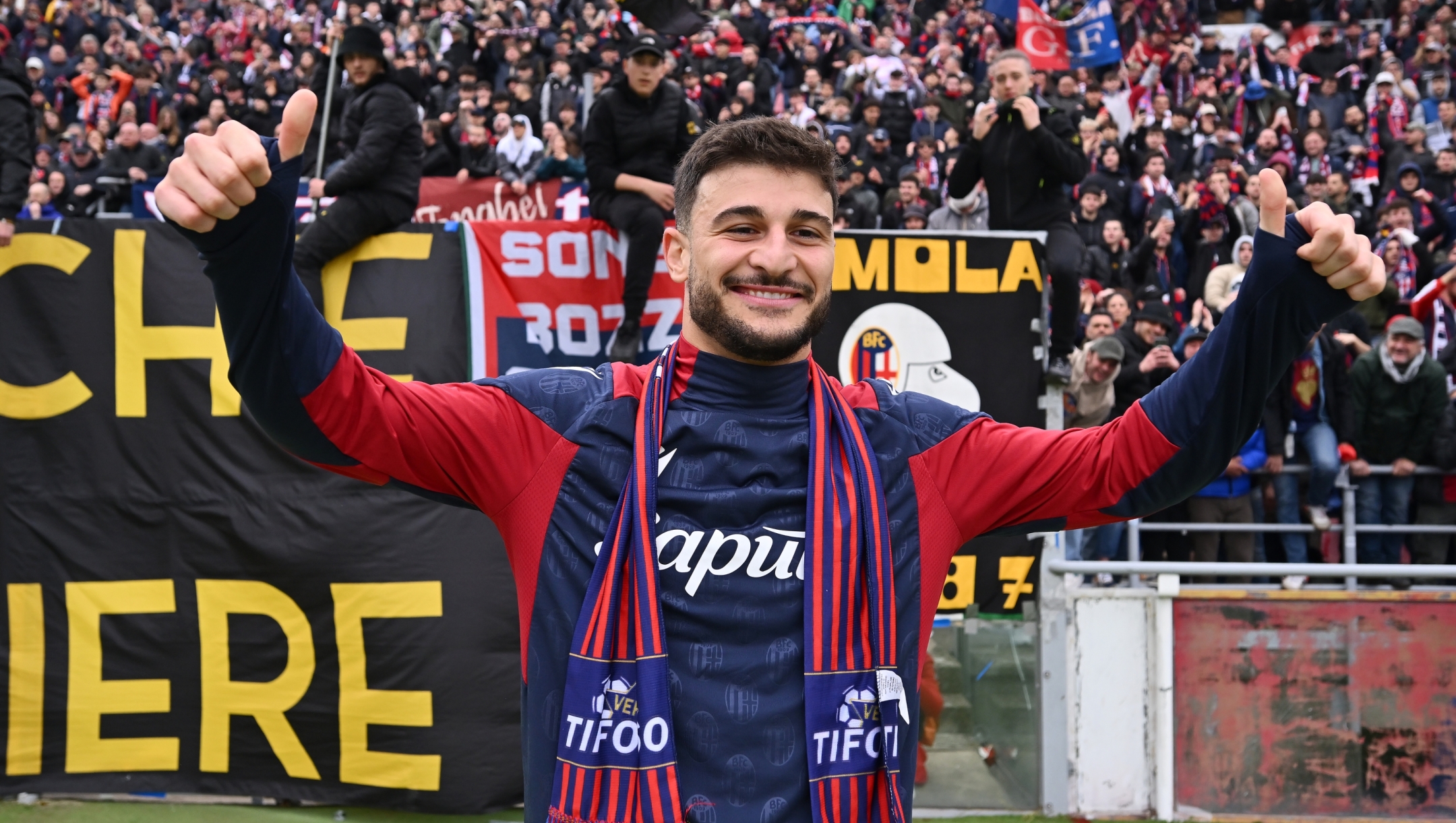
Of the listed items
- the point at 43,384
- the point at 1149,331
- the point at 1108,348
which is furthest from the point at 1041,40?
the point at 43,384

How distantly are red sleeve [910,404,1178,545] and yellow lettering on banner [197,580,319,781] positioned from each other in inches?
169

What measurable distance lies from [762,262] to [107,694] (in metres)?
4.97

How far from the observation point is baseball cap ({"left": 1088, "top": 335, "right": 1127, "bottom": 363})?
280 inches

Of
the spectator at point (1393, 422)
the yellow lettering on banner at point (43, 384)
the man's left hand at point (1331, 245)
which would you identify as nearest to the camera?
the man's left hand at point (1331, 245)

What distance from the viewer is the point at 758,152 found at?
6.89 feet

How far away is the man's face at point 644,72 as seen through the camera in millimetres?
6316

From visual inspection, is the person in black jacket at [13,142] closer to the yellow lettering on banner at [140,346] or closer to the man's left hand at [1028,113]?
the yellow lettering on banner at [140,346]

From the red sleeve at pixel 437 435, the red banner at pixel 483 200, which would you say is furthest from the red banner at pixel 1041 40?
the red sleeve at pixel 437 435

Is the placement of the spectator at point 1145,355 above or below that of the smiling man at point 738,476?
above

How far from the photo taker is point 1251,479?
7.95 m

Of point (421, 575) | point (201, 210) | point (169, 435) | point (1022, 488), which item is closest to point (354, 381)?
point (201, 210)

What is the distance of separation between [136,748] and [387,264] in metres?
2.45

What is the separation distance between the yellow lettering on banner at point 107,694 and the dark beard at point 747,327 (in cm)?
455

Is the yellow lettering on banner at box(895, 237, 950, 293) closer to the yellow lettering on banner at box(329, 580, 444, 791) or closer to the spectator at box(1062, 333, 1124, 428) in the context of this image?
the spectator at box(1062, 333, 1124, 428)
